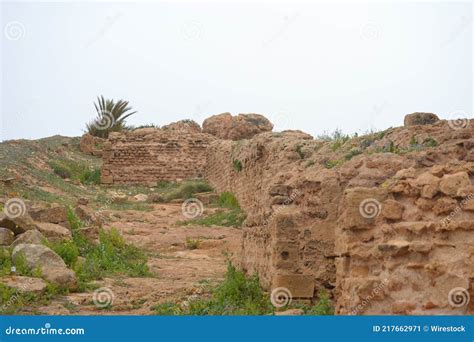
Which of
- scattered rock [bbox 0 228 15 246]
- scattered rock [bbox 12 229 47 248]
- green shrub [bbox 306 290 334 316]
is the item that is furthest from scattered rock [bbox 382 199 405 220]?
scattered rock [bbox 0 228 15 246]

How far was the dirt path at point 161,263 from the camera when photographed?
21.5ft

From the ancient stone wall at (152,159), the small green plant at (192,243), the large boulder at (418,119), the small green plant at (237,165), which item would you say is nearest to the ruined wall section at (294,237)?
the large boulder at (418,119)

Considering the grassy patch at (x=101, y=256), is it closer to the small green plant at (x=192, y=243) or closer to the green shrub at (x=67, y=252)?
the green shrub at (x=67, y=252)

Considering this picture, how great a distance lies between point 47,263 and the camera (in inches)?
275

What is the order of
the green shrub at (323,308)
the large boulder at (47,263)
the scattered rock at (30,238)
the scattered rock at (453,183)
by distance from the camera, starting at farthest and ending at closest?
the scattered rock at (30,238) → the large boulder at (47,263) → the green shrub at (323,308) → the scattered rock at (453,183)

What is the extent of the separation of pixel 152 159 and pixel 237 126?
363 cm

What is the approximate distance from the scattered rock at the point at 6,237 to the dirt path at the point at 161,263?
4.04 ft

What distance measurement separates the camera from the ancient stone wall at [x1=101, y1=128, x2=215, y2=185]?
20875mm

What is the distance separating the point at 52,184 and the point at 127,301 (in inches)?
407

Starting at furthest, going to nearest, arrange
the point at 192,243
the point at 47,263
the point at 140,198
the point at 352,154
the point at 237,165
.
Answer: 1. the point at 140,198
2. the point at 237,165
3. the point at 192,243
4. the point at 47,263
5. the point at 352,154

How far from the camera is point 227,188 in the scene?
16016mm

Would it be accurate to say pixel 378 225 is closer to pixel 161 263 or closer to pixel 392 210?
pixel 392 210

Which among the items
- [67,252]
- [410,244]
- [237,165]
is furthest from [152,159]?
[410,244]

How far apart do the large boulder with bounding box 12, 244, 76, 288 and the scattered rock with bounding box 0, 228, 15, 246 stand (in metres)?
0.55
